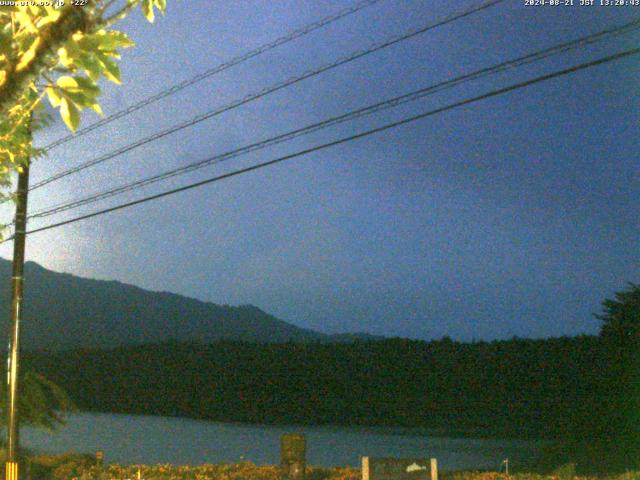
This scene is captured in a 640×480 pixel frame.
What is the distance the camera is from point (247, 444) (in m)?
34.8

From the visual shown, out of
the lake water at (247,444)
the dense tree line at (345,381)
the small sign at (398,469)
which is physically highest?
the dense tree line at (345,381)

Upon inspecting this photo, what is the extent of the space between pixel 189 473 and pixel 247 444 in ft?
59.2

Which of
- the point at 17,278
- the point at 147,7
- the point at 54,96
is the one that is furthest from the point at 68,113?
the point at 17,278

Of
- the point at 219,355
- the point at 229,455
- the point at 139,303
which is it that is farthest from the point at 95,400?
the point at 139,303

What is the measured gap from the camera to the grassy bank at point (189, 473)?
51.3ft

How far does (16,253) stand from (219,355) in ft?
120

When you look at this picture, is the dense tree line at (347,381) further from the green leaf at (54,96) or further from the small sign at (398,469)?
the green leaf at (54,96)

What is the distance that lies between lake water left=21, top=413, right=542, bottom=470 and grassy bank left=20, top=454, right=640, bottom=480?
753 centimetres

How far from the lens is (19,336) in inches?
725

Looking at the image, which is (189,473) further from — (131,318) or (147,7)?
(131,318)

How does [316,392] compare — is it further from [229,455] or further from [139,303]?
[139,303]

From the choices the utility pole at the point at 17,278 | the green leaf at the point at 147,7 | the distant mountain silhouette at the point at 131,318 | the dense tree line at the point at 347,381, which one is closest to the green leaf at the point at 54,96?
→ the green leaf at the point at 147,7

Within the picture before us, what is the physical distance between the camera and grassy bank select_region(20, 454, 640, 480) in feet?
51.3

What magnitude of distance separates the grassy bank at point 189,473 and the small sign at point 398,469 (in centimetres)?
322
